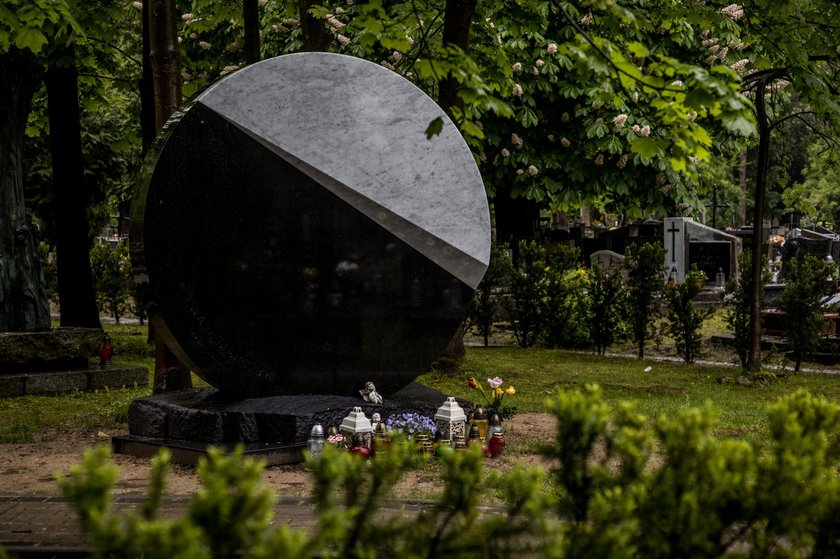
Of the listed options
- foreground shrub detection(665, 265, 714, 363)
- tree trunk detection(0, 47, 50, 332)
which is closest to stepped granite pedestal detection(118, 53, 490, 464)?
tree trunk detection(0, 47, 50, 332)

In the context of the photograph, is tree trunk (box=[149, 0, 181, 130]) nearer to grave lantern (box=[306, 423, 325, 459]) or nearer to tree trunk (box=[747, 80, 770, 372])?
grave lantern (box=[306, 423, 325, 459])

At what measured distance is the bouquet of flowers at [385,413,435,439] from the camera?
764 cm

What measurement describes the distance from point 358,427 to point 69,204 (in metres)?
8.78

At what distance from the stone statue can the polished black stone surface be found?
18 centimetres

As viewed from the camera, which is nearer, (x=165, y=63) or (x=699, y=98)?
(x=699, y=98)

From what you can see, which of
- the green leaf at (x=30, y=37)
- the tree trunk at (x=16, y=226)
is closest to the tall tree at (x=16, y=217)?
the tree trunk at (x=16, y=226)

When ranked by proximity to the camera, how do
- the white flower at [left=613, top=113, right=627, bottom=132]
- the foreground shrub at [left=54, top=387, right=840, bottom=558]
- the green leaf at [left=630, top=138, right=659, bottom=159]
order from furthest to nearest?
the white flower at [left=613, top=113, right=627, bottom=132] → the green leaf at [left=630, top=138, right=659, bottom=159] → the foreground shrub at [left=54, top=387, right=840, bottom=558]

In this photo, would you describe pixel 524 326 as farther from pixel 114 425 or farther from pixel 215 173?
pixel 215 173

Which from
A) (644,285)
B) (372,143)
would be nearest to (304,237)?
(372,143)

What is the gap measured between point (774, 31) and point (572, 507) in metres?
8.67

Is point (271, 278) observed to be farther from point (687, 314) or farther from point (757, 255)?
point (687, 314)

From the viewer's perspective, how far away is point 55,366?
1236 cm

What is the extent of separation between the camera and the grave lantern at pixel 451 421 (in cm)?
772

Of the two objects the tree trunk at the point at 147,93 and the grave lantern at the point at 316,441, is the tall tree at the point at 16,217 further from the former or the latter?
the grave lantern at the point at 316,441
